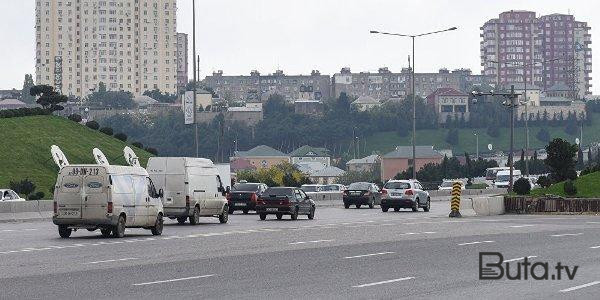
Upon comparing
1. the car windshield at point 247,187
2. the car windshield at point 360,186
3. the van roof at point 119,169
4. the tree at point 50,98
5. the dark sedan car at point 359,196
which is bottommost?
the dark sedan car at point 359,196

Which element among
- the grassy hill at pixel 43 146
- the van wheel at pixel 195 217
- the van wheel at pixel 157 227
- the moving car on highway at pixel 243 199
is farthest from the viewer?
the grassy hill at pixel 43 146

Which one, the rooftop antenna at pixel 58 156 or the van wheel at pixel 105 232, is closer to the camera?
the van wheel at pixel 105 232

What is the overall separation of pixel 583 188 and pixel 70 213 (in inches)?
1373

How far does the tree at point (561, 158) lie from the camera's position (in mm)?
70312

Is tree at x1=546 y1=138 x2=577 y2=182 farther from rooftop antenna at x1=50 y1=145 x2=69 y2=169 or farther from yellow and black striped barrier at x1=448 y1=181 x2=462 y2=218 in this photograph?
rooftop antenna at x1=50 y1=145 x2=69 y2=169

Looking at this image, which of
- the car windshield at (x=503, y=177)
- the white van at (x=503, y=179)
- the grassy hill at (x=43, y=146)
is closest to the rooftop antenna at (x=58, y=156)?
the grassy hill at (x=43, y=146)

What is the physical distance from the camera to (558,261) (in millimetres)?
26469

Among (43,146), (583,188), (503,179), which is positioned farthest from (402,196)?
(503,179)

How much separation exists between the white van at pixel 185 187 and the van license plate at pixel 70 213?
32.3 feet

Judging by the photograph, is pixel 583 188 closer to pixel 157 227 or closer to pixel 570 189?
pixel 570 189

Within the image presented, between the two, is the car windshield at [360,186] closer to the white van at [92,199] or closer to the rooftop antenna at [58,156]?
the rooftop antenna at [58,156]

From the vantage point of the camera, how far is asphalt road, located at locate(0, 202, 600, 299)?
20.4m

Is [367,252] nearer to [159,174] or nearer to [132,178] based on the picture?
[132,178]

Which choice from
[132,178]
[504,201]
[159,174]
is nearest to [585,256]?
[132,178]
